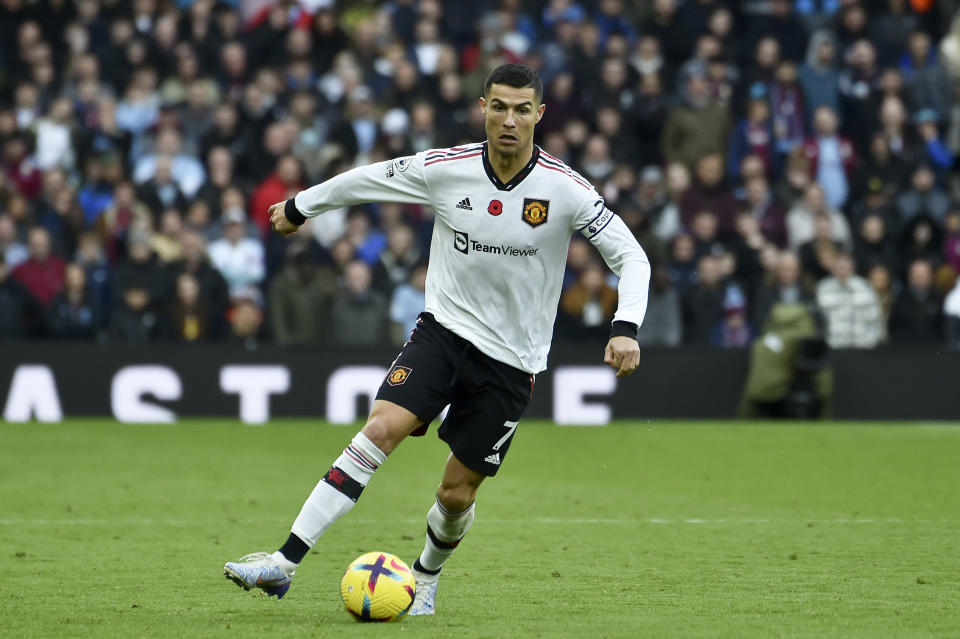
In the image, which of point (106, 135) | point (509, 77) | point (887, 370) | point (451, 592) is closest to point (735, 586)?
point (451, 592)

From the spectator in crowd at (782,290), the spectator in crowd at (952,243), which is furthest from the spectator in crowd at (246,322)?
the spectator in crowd at (952,243)

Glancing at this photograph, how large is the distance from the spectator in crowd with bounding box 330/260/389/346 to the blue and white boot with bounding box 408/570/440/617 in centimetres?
970

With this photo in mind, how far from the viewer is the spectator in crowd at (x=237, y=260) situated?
16.9 meters

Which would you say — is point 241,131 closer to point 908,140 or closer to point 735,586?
point 908,140

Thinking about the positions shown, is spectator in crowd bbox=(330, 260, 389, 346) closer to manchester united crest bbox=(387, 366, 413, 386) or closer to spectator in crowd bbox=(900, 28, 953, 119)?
spectator in crowd bbox=(900, 28, 953, 119)

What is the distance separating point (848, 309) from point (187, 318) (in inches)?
277

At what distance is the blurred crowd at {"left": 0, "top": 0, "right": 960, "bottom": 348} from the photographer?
16781 mm

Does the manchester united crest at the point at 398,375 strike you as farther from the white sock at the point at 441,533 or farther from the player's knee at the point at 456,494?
the white sock at the point at 441,533

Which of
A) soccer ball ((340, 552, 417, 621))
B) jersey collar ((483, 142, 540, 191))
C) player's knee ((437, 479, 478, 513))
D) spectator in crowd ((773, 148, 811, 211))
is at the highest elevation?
jersey collar ((483, 142, 540, 191))

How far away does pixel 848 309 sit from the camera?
16.9m

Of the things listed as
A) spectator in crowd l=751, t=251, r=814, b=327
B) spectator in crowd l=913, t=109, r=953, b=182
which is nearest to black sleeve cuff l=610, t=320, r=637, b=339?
spectator in crowd l=751, t=251, r=814, b=327

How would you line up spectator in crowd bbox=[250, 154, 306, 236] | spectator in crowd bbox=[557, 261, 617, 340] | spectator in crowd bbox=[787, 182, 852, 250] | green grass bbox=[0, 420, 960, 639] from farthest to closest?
1. spectator in crowd bbox=[787, 182, 852, 250]
2. spectator in crowd bbox=[250, 154, 306, 236]
3. spectator in crowd bbox=[557, 261, 617, 340]
4. green grass bbox=[0, 420, 960, 639]

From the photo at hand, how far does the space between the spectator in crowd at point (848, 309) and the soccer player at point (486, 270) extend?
1049cm

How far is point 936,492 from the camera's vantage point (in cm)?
1152
